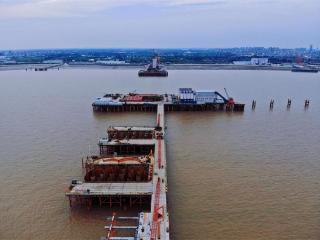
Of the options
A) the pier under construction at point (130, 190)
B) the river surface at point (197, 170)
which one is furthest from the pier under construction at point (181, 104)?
the pier under construction at point (130, 190)

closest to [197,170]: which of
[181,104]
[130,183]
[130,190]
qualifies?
[130,183]

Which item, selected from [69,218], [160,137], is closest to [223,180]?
[160,137]

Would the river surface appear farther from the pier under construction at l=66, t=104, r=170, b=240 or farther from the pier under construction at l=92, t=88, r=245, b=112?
the pier under construction at l=92, t=88, r=245, b=112

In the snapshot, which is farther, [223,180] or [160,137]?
[160,137]

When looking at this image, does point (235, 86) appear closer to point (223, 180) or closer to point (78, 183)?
point (223, 180)

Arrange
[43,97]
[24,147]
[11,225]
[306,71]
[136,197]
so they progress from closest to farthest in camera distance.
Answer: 1. [11,225]
2. [136,197]
3. [24,147]
4. [43,97]
5. [306,71]

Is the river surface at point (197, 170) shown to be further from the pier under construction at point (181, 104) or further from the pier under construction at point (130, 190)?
the pier under construction at point (181, 104)

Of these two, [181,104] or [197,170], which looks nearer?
[197,170]

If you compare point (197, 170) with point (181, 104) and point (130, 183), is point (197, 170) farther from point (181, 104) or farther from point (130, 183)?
point (181, 104)
